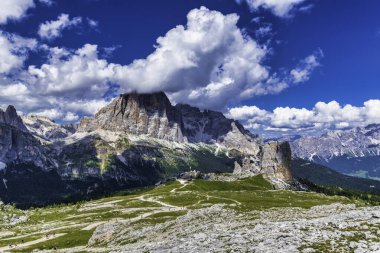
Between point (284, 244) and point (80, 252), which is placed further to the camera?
point (80, 252)

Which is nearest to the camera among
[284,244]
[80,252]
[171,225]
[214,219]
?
[284,244]

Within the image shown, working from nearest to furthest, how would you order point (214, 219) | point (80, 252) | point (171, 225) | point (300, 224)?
1. point (300, 224)
2. point (80, 252)
3. point (171, 225)
4. point (214, 219)

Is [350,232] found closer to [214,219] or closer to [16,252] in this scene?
[214,219]

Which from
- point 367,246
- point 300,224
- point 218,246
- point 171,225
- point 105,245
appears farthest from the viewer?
point 171,225

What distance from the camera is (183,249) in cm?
4431

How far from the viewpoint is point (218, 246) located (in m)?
42.8

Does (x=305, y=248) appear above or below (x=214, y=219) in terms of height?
above

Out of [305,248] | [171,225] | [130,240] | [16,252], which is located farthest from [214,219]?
[305,248]

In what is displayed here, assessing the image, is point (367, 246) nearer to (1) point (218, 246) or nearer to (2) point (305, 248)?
(2) point (305, 248)

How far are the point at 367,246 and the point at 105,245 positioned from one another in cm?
6362

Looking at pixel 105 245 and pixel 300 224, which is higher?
pixel 300 224

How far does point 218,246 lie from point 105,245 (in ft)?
166

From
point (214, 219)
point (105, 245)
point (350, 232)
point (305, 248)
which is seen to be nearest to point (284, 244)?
point (305, 248)

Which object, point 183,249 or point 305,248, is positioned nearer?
point 305,248
